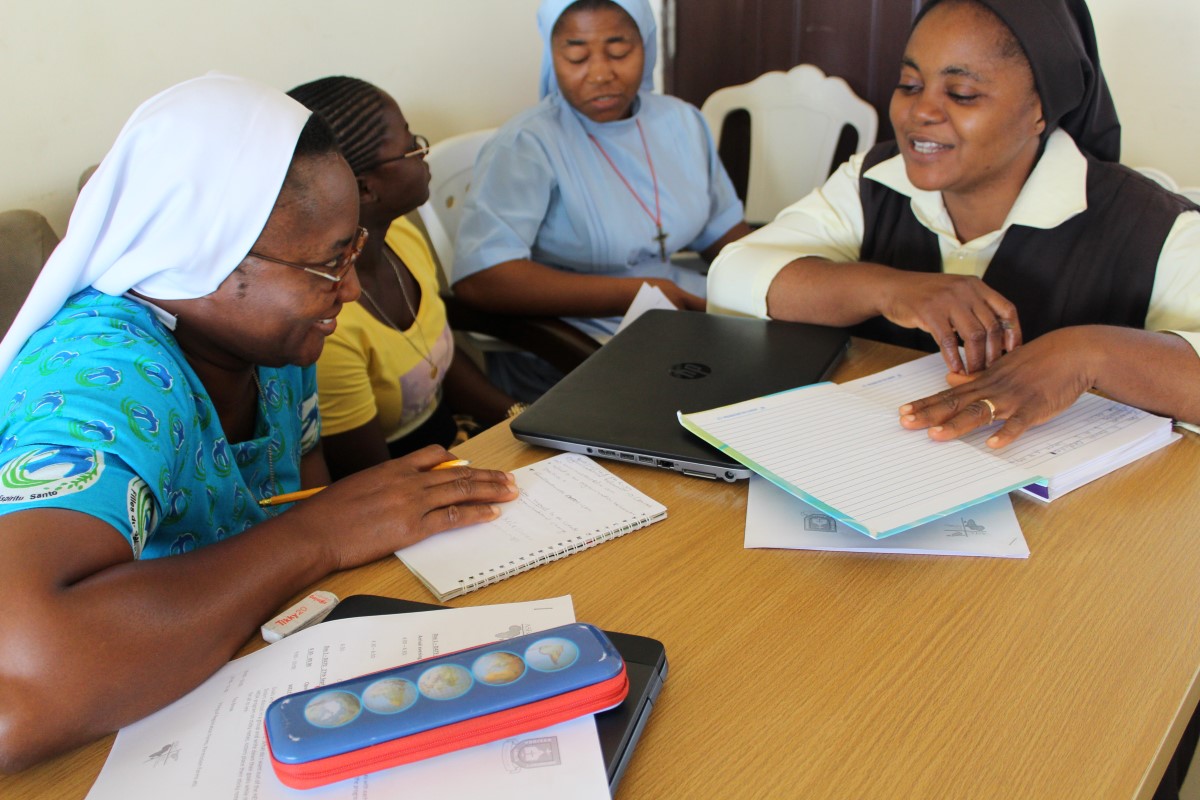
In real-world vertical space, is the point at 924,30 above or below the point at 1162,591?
above

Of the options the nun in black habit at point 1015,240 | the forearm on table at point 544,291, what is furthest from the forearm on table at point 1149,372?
the forearm on table at point 544,291

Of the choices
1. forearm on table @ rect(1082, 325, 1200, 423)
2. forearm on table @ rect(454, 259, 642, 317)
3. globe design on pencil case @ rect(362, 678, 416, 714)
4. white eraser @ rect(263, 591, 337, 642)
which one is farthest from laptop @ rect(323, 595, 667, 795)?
forearm on table @ rect(454, 259, 642, 317)

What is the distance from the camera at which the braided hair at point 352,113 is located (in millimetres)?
1726

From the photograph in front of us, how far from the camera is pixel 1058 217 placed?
4.47ft

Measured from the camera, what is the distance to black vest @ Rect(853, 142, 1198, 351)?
1322 mm

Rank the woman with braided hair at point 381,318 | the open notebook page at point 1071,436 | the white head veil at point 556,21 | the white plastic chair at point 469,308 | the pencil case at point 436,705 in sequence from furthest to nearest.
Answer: the white head veil at point 556,21 → the white plastic chair at point 469,308 → the woman with braided hair at point 381,318 → the open notebook page at point 1071,436 → the pencil case at point 436,705

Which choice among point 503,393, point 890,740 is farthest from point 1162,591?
point 503,393

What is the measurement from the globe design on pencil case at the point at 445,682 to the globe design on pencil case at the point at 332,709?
5 cm

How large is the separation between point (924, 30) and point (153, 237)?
3.48ft

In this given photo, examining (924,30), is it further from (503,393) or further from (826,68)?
(826,68)

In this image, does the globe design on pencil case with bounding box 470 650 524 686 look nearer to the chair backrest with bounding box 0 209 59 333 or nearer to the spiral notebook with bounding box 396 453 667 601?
the spiral notebook with bounding box 396 453 667 601

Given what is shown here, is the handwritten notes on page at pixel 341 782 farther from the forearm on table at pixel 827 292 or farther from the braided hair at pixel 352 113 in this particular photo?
the braided hair at pixel 352 113

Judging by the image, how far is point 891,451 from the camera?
104 cm

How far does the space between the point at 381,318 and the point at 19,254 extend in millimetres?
573
